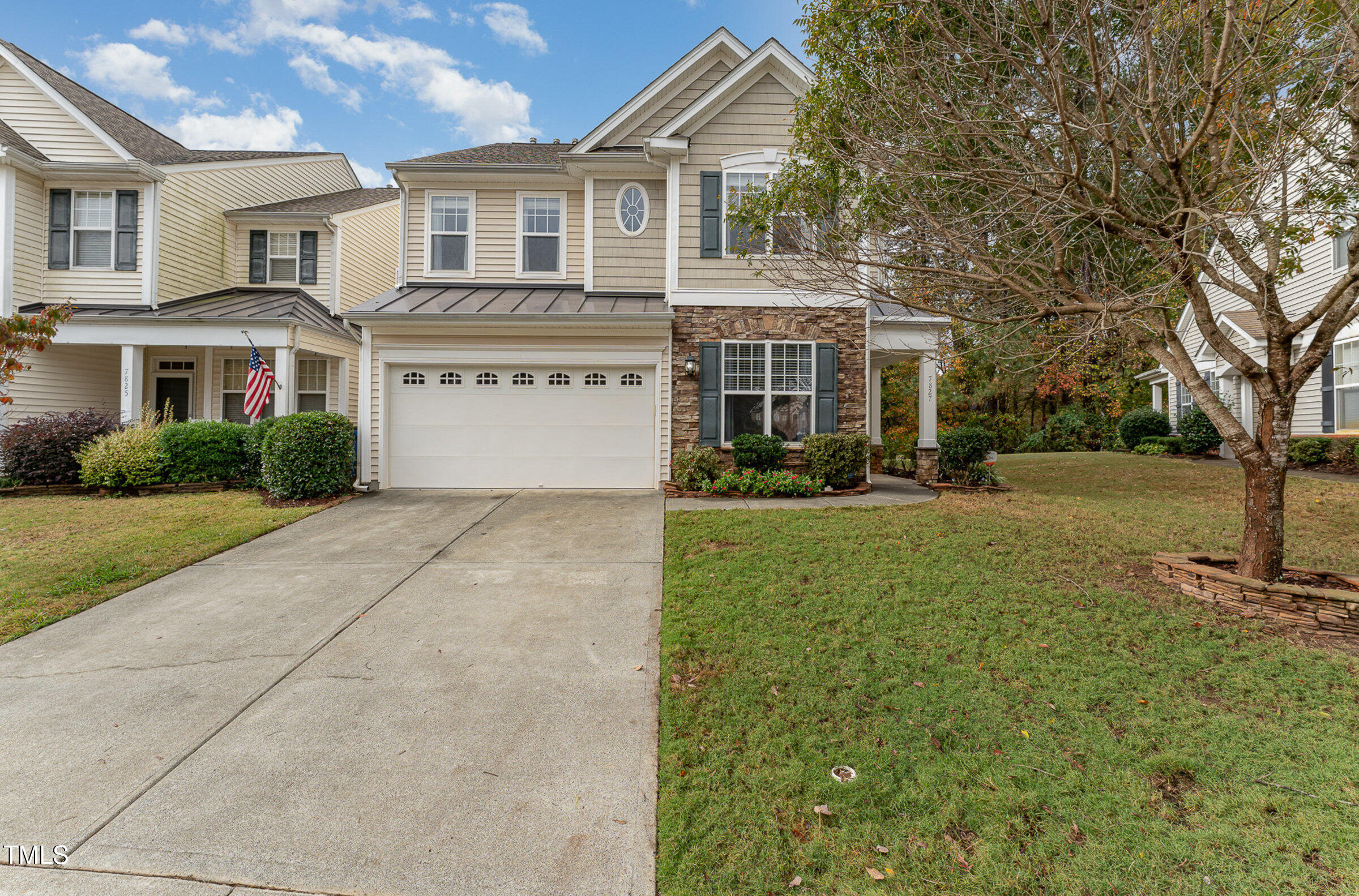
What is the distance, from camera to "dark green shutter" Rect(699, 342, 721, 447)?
997 centimetres

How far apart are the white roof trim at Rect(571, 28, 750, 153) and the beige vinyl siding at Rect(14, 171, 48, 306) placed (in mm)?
10807

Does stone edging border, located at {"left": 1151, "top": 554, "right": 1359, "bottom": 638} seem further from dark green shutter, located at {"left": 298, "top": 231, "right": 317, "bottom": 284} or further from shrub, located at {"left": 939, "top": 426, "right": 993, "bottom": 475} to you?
dark green shutter, located at {"left": 298, "top": 231, "right": 317, "bottom": 284}

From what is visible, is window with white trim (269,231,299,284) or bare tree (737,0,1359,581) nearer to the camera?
bare tree (737,0,1359,581)

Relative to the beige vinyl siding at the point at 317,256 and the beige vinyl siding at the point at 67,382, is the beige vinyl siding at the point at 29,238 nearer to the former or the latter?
the beige vinyl siding at the point at 67,382

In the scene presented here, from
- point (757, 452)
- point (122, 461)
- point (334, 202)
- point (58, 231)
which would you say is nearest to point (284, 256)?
point (334, 202)

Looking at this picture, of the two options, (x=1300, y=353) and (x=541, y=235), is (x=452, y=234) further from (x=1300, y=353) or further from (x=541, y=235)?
(x=1300, y=353)

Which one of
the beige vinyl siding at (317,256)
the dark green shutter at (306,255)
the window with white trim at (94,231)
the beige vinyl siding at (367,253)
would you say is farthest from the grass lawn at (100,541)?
the beige vinyl siding at (367,253)

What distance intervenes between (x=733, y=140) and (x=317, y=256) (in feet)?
33.6

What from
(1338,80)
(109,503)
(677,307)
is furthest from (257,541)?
(1338,80)

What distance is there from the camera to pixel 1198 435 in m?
15.1

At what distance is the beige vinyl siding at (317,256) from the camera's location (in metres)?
13.9

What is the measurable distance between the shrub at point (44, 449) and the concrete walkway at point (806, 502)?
9.93m

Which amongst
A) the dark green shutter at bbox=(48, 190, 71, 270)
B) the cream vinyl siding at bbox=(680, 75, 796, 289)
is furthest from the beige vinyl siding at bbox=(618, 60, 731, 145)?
the dark green shutter at bbox=(48, 190, 71, 270)

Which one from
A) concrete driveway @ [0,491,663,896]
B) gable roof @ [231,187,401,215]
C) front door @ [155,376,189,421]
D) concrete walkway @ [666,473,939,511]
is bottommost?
concrete driveway @ [0,491,663,896]
